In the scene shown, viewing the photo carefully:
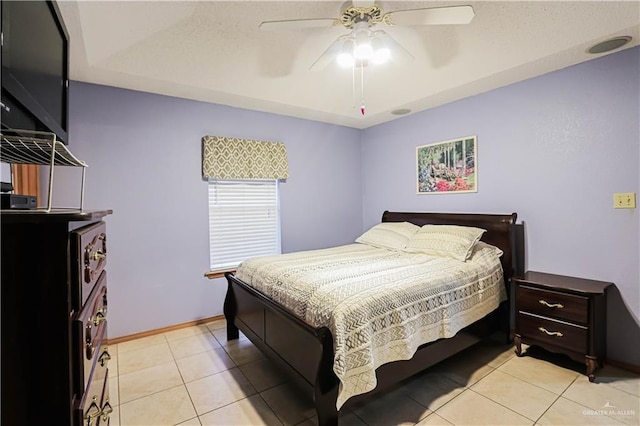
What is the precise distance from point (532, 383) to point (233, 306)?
2426mm

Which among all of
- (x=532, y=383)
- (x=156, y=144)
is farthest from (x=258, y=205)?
(x=532, y=383)

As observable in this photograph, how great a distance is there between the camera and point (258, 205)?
12.4 ft

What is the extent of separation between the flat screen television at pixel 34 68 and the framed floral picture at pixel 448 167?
334 centimetres

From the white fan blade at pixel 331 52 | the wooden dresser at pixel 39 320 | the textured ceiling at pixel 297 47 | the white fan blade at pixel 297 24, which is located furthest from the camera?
the white fan blade at pixel 331 52

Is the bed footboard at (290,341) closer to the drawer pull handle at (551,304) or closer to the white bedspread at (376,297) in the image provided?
the white bedspread at (376,297)

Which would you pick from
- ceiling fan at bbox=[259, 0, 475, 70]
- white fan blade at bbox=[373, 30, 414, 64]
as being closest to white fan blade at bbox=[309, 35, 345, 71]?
ceiling fan at bbox=[259, 0, 475, 70]

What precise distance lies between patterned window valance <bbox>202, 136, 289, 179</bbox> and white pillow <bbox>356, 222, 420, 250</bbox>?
4.18ft

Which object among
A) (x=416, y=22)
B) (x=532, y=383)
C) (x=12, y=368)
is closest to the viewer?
(x=12, y=368)

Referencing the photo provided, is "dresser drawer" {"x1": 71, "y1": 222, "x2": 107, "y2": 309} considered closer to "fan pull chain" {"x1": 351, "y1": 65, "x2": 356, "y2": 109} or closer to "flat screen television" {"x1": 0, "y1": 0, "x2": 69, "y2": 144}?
"flat screen television" {"x1": 0, "y1": 0, "x2": 69, "y2": 144}

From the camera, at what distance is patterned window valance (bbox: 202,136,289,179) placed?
3354mm

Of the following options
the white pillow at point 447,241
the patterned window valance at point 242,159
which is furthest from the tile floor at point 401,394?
the patterned window valance at point 242,159

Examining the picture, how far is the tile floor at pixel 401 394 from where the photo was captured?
6.19ft

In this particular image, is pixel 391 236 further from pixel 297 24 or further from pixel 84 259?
pixel 84 259

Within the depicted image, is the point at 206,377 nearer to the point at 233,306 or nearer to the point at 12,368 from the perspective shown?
the point at 233,306
